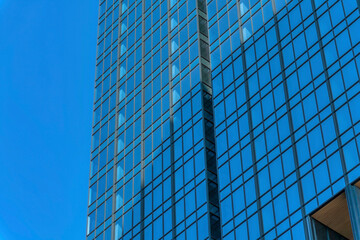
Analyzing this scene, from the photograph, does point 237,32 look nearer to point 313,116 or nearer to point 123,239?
point 313,116

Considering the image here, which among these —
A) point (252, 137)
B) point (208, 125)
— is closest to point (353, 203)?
point (252, 137)

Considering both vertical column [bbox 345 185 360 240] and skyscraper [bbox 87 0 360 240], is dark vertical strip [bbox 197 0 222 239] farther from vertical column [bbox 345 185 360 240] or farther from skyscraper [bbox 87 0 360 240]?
vertical column [bbox 345 185 360 240]

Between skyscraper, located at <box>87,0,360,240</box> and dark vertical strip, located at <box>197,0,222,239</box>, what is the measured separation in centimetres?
12

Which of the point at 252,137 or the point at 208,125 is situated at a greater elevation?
the point at 208,125

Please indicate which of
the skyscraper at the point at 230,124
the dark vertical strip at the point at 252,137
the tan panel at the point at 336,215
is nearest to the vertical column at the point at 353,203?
the skyscraper at the point at 230,124

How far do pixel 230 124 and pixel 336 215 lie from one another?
51.2 feet

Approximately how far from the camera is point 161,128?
85.1m

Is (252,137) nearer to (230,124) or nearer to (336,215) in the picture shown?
(230,124)

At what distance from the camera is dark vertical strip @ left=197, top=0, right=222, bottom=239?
7350cm

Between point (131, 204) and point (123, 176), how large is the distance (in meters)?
4.63

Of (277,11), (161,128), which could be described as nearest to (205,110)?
(161,128)

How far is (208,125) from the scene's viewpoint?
80000 mm

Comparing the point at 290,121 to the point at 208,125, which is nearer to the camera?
the point at 290,121

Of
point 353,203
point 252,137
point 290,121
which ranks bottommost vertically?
point 353,203
